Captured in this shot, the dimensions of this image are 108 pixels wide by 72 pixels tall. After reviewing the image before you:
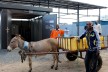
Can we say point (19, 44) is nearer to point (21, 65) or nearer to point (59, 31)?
point (21, 65)

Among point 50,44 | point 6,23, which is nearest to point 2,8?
point 6,23

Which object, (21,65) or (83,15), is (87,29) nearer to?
(21,65)

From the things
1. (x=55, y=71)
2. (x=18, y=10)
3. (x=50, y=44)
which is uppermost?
(x=18, y=10)

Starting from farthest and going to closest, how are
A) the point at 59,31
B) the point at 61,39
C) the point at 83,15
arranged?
1. the point at 83,15
2. the point at 59,31
3. the point at 61,39

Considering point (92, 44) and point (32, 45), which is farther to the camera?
point (32, 45)

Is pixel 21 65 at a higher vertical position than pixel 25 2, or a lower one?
lower

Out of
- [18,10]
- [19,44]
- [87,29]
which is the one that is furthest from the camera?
[18,10]

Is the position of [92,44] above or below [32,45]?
above

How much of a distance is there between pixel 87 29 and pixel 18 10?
11.3 meters

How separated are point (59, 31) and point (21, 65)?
2.37 metres

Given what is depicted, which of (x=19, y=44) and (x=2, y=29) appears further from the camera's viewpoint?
(x=2, y=29)

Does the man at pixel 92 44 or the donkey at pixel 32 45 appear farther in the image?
the donkey at pixel 32 45

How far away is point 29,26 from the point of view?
27.9 meters

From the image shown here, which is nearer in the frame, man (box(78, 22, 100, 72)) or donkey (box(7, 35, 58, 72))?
man (box(78, 22, 100, 72))
